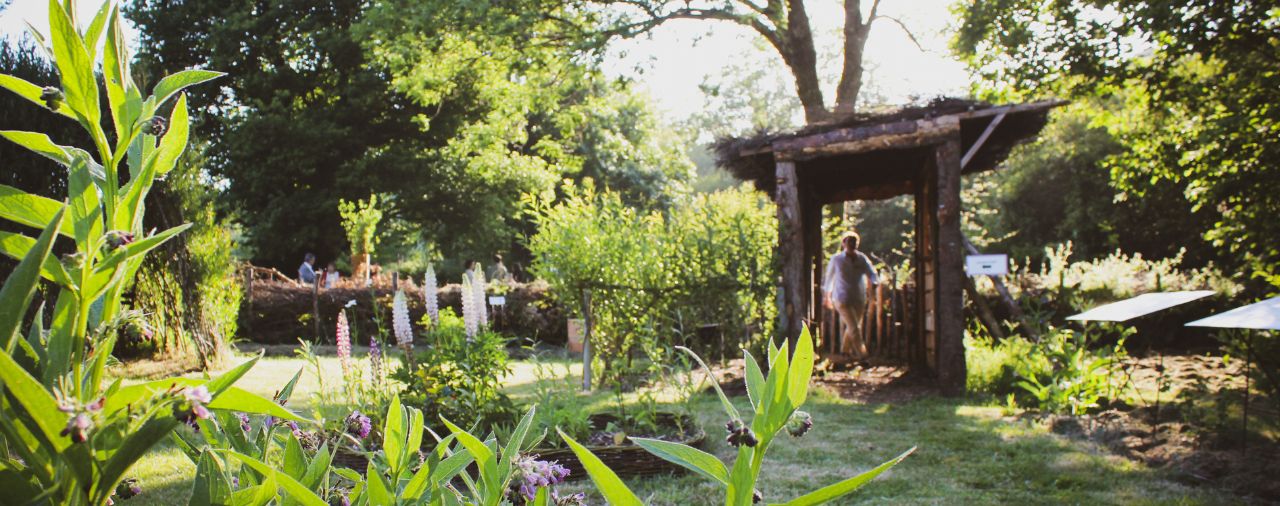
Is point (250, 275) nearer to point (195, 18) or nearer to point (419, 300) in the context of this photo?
point (419, 300)

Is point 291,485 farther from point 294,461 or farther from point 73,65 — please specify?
point 73,65

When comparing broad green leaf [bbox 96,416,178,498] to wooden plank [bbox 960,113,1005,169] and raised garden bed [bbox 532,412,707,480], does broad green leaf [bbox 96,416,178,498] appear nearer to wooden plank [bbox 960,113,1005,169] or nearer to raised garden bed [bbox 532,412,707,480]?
raised garden bed [bbox 532,412,707,480]

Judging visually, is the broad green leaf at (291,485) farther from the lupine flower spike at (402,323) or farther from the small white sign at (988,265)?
the small white sign at (988,265)

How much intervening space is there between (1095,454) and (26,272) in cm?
606

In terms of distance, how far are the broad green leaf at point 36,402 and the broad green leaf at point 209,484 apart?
0.20 metres

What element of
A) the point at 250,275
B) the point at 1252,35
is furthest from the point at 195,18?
the point at 1252,35

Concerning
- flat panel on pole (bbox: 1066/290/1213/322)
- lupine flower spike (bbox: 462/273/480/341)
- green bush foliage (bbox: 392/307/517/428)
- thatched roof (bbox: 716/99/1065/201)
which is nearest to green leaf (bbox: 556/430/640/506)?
green bush foliage (bbox: 392/307/517/428)

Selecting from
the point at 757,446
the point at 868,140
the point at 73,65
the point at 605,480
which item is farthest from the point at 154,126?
the point at 868,140

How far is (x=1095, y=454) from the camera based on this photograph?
5430mm

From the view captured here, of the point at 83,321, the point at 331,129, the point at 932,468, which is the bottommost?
the point at 932,468

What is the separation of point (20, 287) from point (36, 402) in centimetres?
10

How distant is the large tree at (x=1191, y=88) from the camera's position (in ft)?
22.6

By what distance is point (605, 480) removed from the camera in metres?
0.89

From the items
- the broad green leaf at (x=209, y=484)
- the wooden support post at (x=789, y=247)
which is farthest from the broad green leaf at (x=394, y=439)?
the wooden support post at (x=789, y=247)
